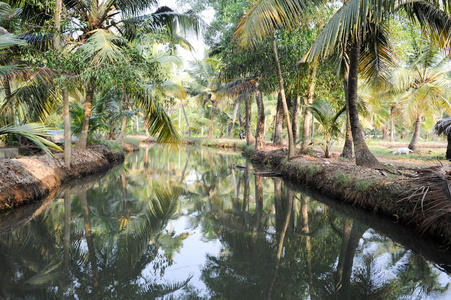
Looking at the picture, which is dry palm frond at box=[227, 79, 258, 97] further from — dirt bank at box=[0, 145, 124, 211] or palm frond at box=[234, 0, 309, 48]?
dirt bank at box=[0, 145, 124, 211]

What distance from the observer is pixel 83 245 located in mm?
4344

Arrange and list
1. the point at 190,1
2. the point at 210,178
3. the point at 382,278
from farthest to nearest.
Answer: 1. the point at 190,1
2. the point at 210,178
3. the point at 382,278

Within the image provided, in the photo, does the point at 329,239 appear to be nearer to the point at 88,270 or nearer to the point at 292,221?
the point at 292,221

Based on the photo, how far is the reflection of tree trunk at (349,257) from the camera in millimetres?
3195

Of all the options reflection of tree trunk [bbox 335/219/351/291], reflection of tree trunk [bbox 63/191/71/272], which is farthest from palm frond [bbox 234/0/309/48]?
reflection of tree trunk [bbox 63/191/71/272]

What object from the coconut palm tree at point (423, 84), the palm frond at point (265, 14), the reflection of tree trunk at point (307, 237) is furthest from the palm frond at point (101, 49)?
the coconut palm tree at point (423, 84)

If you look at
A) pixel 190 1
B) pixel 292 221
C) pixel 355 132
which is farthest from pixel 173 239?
pixel 190 1

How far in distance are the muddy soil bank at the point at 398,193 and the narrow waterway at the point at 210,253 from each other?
8.6 inches

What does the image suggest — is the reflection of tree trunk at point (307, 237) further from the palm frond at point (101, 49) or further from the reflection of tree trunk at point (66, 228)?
the palm frond at point (101, 49)

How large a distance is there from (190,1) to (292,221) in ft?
34.3

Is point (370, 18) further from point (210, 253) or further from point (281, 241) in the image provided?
point (210, 253)

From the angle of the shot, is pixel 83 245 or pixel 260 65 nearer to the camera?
pixel 83 245

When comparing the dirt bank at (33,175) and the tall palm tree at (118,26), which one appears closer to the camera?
the dirt bank at (33,175)

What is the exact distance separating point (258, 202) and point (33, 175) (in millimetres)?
5011
